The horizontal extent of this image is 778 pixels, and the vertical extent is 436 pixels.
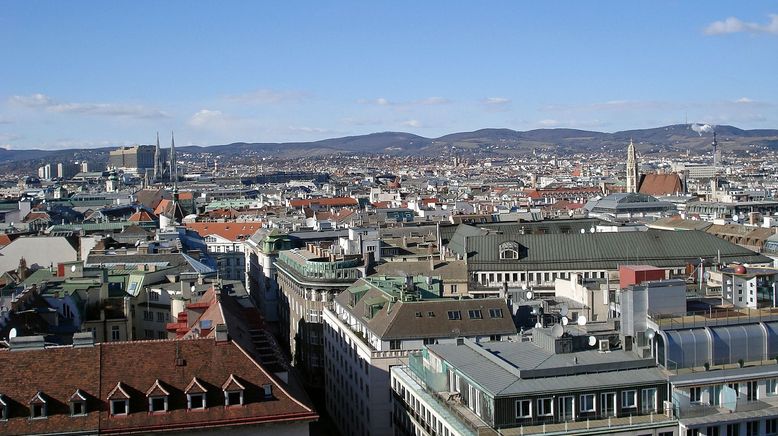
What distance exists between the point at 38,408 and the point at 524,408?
1844 cm

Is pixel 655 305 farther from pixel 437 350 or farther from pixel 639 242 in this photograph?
pixel 639 242

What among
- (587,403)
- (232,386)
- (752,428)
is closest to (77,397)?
(232,386)

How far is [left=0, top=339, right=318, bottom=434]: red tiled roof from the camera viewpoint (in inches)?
1647

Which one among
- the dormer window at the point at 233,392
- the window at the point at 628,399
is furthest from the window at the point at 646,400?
the dormer window at the point at 233,392

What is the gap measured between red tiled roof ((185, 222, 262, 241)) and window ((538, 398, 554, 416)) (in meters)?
125

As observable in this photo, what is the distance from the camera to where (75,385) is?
42.8 metres

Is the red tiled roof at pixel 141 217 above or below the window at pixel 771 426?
below

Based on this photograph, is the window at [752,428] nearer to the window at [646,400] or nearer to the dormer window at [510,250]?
the window at [646,400]

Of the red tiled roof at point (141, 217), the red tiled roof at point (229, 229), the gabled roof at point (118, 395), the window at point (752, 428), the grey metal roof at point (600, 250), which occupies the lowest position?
the red tiled roof at point (229, 229)

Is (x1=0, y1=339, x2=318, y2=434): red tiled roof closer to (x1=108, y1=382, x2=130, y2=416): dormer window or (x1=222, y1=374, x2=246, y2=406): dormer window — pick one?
(x1=108, y1=382, x2=130, y2=416): dormer window

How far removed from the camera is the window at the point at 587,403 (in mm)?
42906

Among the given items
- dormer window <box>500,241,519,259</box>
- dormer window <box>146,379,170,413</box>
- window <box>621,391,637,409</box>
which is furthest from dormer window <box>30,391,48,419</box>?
dormer window <box>500,241,519,259</box>

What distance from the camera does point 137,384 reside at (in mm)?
43219

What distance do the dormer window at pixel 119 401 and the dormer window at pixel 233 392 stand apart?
3697 millimetres
